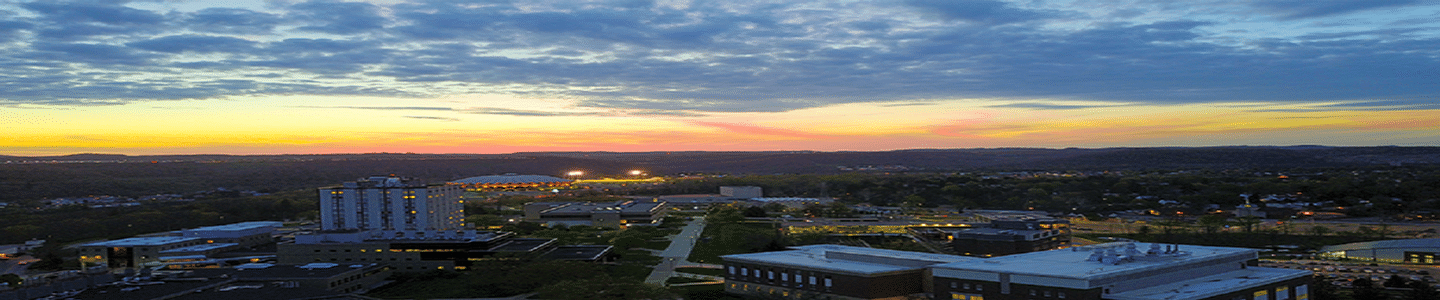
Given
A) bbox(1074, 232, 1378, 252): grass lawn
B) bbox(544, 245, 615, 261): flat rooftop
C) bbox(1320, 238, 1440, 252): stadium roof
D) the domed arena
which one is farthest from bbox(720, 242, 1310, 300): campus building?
the domed arena

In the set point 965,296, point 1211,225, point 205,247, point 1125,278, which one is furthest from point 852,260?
point 205,247

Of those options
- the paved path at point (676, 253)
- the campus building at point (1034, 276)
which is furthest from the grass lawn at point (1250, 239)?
the paved path at point (676, 253)

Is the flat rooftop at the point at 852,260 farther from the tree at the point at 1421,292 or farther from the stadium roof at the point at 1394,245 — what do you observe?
the stadium roof at the point at 1394,245

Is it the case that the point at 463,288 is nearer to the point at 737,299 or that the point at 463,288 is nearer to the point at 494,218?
the point at 737,299

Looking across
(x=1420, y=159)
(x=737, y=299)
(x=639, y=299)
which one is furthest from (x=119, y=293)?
(x=1420, y=159)

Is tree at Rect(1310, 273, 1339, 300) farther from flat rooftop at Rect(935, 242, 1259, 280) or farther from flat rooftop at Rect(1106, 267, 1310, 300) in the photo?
flat rooftop at Rect(935, 242, 1259, 280)

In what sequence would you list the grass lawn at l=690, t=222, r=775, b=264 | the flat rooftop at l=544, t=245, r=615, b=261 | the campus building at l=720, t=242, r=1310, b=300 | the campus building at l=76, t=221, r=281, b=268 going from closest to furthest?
the campus building at l=720, t=242, r=1310, b=300, the flat rooftop at l=544, t=245, r=615, b=261, the grass lawn at l=690, t=222, r=775, b=264, the campus building at l=76, t=221, r=281, b=268

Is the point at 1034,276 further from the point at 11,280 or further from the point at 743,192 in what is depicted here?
the point at 743,192
